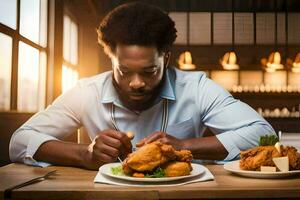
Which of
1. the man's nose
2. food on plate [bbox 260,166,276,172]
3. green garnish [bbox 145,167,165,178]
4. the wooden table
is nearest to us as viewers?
the wooden table

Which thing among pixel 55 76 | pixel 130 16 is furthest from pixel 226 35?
pixel 130 16

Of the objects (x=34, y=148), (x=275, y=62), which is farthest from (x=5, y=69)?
(x=275, y=62)

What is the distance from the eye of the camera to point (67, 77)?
540 centimetres

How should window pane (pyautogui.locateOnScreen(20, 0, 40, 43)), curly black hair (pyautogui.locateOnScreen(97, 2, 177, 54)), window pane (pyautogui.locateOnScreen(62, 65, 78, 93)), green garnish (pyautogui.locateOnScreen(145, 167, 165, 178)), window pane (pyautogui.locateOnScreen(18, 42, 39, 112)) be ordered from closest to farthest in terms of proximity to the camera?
green garnish (pyautogui.locateOnScreen(145, 167, 165, 178))
curly black hair (pyautogui.locateOnScreen(97, 2, 177, 54))
window pane (pyautogui.locateOnScreen(18, 42, 39, 112))
window pane (pyautogui.locateOnScreen(20, 0, 40, 43))
window pane (pyautogui.locateOnScreen(62, 65, 78, 93))

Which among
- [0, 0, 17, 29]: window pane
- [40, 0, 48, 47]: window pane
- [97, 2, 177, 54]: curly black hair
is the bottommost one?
[97, 2, 177, 54]: curly black hair

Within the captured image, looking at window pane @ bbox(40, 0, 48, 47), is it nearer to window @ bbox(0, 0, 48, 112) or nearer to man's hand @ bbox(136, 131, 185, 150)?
window @ bbox(0, 0, 48, 112)

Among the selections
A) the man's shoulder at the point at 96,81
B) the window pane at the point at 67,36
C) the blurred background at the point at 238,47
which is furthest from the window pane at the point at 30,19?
the blurred background at the point at 238,47

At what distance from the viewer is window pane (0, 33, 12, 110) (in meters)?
2.78

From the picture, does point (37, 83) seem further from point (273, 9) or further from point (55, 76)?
point (273, 9)

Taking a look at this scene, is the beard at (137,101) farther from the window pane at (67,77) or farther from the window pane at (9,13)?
the window pane at (67,77)

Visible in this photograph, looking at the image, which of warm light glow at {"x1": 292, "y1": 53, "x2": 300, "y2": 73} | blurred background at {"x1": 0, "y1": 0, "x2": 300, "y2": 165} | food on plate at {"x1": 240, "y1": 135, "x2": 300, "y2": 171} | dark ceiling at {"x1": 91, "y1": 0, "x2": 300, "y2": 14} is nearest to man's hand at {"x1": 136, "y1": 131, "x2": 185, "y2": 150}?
food on plate at {"x1": 240, "y1": 135, "x2": 300, "y2": 171}

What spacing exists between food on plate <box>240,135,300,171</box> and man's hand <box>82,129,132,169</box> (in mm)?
375

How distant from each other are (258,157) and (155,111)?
74cm

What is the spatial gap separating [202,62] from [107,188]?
5788 mm
